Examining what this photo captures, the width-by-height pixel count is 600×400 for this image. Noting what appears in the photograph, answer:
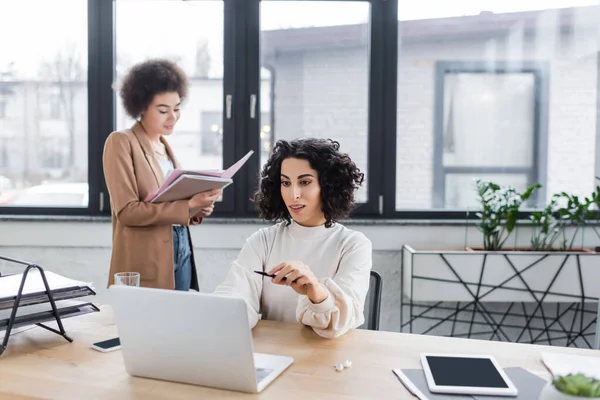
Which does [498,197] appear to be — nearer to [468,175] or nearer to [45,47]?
[468,175]

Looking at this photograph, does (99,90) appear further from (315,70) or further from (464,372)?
(464,372)

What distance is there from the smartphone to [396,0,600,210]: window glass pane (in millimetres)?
1983

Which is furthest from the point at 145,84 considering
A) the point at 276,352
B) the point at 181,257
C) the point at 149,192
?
the point at 276,352

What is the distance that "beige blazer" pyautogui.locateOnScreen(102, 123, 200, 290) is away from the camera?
2.22 m

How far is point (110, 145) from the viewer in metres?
2.27

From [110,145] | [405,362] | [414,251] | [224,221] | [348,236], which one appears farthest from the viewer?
[224,221]

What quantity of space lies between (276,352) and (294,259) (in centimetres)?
40

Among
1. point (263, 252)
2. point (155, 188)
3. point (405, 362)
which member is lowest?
point (405, 362)

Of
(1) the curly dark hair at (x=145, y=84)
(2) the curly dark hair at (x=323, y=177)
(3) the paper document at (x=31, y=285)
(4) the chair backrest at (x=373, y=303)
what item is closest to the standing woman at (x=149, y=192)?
(1) the curly dark hair at (x=145, y=84)

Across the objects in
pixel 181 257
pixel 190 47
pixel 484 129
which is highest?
pixel 190 47

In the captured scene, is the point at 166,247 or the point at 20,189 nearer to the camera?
the point at 166,247

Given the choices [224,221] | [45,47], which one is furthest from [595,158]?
[45,47]

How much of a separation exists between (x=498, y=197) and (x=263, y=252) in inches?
61.3

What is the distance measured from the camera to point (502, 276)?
277cm
